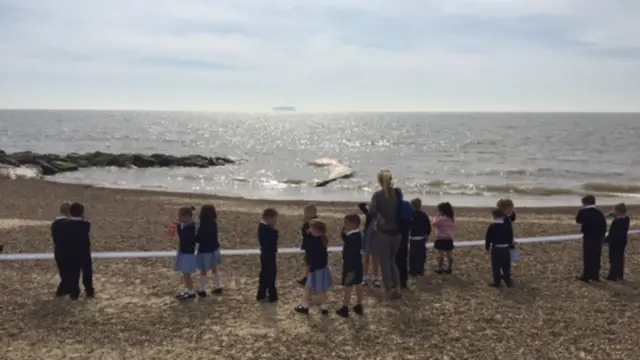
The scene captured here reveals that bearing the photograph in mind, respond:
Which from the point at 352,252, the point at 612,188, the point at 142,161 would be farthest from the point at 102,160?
the point at 352,252

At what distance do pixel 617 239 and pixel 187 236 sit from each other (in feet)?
23.7

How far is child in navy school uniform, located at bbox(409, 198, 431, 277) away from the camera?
10430 millimetres

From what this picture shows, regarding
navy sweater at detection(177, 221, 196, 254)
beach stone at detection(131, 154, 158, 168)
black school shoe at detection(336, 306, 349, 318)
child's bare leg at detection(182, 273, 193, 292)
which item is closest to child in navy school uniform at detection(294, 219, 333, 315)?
black school shoe at detection(336, 306, 349, 318)

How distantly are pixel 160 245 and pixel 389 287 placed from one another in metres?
6.14

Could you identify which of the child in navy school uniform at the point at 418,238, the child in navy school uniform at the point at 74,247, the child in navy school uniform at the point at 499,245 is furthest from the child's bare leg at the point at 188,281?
the child in navy school uniform at the point at 499,245

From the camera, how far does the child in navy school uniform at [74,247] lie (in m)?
8.77

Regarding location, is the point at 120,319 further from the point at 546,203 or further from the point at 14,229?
the point at 546,203

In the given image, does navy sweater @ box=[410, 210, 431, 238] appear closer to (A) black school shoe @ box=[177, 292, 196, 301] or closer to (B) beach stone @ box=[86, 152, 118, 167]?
(A) black school shoe @ box=[177, 292, 196, 301]

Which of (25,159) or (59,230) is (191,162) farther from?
(59,230)

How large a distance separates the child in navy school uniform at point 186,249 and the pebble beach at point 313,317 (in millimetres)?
287

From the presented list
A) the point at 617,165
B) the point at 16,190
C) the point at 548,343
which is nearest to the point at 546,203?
the point at 548,343

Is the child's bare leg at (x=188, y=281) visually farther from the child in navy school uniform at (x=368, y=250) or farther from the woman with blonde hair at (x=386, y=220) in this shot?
the woman with blonde hair at (x=386, y=220)

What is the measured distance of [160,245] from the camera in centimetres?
1320

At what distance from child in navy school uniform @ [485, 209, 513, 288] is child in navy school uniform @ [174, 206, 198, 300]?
464 centimetres
